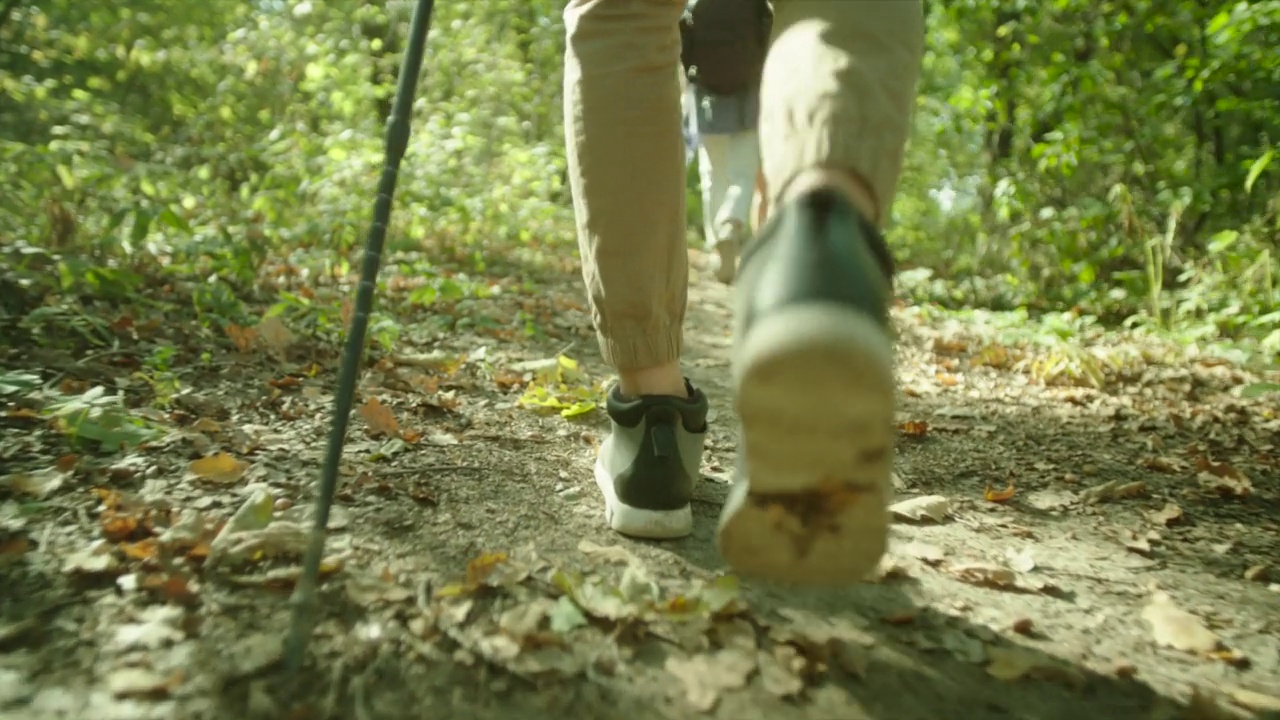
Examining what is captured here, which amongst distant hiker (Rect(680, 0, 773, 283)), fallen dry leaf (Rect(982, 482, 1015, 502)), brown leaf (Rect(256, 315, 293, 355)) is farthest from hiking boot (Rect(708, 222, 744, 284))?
fallen dry leaf (Rect(982, 482, 1015, 502))

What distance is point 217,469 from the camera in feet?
5.00

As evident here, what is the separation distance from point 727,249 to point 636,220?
3326 mm

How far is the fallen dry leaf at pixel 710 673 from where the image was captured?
948mm

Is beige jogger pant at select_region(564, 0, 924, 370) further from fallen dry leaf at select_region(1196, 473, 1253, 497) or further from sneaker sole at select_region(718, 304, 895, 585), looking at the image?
fallen dry leaf at select_region(1196, 473, 1253, 497)

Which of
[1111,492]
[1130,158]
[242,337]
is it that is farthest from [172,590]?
[1130,158]

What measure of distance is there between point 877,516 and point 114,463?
4.71ft

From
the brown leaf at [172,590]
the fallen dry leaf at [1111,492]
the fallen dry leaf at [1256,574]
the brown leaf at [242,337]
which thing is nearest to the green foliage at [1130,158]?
the fallen dry leaf at [1111,492]

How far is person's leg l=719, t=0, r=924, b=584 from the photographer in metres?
0.80

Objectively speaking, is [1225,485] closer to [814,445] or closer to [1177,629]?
[1177,629]

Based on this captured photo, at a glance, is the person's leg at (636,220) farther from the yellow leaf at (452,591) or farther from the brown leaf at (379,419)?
the brown leaf at (379,419)

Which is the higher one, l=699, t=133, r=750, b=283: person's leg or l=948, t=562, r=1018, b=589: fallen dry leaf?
l=699, t=133, r=750, b=283: person's leg

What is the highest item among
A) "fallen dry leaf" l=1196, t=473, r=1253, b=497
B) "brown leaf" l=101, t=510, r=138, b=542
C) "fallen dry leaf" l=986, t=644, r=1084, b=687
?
"brown leaf" l=101, t=510, r=138, b=542

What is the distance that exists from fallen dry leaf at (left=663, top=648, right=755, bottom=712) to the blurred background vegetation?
7.26 ft

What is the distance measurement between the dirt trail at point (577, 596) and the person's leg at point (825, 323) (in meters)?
0.24
